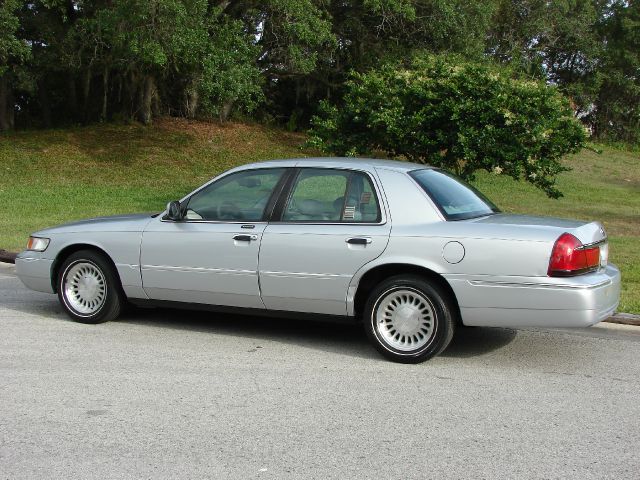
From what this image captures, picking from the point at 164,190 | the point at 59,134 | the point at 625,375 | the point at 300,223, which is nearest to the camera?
the point at 625,375

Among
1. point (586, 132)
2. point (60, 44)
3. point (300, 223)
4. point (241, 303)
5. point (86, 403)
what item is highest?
point (60, 44)

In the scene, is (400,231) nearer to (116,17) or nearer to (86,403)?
(86,403)

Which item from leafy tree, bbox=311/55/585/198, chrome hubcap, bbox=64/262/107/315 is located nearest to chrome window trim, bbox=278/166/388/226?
chrome hubcap, bbox=64/262/107/315

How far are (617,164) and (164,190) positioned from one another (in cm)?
2133

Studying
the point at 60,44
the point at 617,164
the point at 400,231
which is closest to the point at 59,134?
the point at 60,44

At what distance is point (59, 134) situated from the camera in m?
29.8

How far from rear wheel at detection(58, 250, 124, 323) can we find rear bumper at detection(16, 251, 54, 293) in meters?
0.17

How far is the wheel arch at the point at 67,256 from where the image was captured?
25.7ft

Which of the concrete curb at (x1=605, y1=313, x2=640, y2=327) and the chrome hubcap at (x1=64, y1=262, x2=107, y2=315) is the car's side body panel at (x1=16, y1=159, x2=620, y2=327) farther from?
the concrete curb at (x1=605, y1=313, x2=640, y2=327)

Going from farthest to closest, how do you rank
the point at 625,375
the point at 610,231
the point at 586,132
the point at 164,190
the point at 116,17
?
the point at 164,190 < the point at 116,17 < the point at 610,231 < the point at 586,132 < the point at 625,375

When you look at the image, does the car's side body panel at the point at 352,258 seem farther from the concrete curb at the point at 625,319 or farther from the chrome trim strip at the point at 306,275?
the concrete curb at the point at 625,319

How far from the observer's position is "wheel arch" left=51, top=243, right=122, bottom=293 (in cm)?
782

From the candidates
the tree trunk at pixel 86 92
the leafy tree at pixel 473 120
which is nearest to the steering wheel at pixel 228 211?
the leafy tree at pixel 473 120

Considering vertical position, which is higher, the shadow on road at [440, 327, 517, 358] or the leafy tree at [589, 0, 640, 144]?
the leafy tree at [589, 0, 640, 144]
